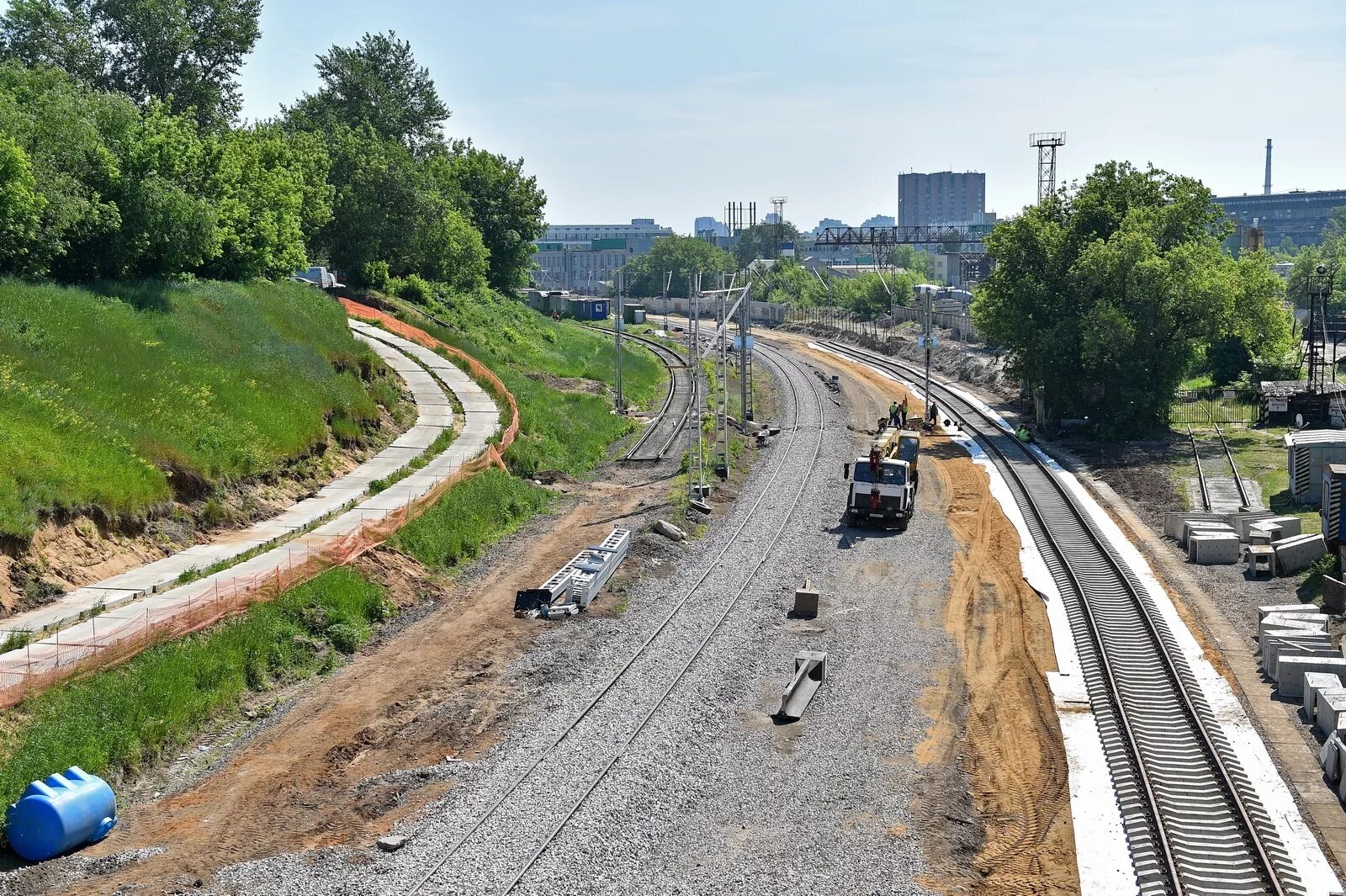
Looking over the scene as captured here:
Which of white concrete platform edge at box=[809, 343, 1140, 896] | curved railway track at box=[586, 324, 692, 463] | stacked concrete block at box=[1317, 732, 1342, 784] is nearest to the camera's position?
white concrete platform edge at box=[809, 343, 1140, 896]

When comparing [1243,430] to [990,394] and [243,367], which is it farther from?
[243,367]

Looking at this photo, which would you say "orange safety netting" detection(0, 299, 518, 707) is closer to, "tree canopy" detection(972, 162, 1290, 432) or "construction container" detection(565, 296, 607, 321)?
"tree canopy" detection(972, 162, 1290, 432)

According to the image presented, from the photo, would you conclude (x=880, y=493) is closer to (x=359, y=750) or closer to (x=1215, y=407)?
(x=359, y=750)

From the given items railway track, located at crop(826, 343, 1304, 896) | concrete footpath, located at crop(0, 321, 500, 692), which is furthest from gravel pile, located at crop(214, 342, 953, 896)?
concrete footpath, located at crop(0, 321, 500, 692)

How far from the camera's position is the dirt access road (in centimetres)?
1742

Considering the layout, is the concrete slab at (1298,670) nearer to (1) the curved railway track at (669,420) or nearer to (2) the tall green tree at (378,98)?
(1) the curved railway track at (669,420)

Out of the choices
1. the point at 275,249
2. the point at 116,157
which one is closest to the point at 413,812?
the point at 116,157

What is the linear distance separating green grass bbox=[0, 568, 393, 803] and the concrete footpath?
0.61 m

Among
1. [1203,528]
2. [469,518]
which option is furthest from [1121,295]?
[469,518]

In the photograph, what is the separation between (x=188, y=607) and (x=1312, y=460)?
109 ft

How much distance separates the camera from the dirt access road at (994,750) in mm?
17422

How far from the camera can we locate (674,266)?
177500mm

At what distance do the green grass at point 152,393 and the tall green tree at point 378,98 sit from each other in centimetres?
4016

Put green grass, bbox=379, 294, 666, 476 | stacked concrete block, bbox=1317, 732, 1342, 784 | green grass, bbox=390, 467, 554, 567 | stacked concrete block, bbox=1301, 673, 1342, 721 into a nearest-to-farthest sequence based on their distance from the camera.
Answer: stacked concrete block, bbox=1317, 732, 1342, 784
stacked concrete block, bbox=1301, 673, 1342, 721
green grass, bbox=390, 467, 554, 567
green grass, bbox=379, 294, 666, 476
